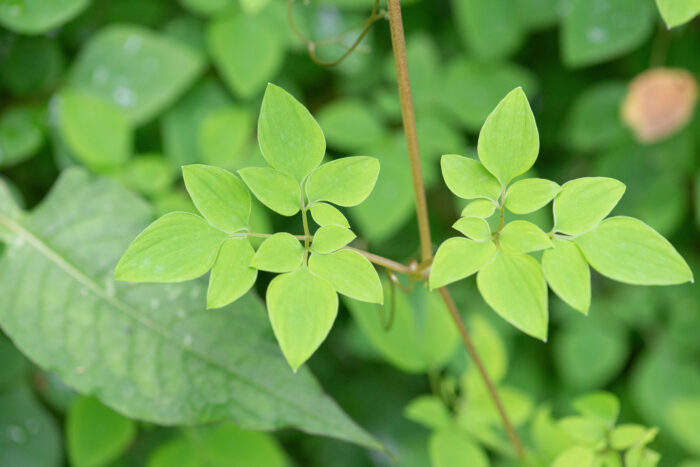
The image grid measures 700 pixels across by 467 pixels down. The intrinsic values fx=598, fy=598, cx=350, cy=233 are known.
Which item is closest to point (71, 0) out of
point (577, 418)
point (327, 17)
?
point (327, 17)

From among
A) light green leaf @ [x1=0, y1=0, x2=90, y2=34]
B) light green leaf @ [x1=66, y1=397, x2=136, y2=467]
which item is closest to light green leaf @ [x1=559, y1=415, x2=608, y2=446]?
light green leaf @ [x1=66, y1=397, x2=136, y2=467]

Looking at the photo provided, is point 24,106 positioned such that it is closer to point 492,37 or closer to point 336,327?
point 336,327

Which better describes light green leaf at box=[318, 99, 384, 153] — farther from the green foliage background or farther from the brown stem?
the brown stem

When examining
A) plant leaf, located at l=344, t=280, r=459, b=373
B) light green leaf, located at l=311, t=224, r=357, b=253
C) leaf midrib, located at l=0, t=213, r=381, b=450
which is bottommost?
plant leaf, located at l=344, t=280, r=459, b=373

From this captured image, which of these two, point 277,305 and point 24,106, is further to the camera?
point 24,106

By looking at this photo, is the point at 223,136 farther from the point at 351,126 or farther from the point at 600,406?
the point at 600,406

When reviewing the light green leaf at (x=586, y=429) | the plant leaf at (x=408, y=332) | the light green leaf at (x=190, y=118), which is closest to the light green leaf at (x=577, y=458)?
the light green leaf at (x=586, y=429)

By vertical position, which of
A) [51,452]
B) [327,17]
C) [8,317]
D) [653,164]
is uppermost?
[327,17]

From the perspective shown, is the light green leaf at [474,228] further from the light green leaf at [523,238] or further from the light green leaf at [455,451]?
the light green leaf at [455,451]
